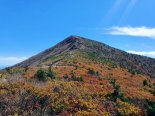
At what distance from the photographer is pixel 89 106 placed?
39.0m

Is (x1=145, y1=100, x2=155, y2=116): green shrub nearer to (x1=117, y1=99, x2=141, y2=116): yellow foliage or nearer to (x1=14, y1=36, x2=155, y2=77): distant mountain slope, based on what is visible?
(x1=117, y1=99, x2=141, y2=116): yellow foliage

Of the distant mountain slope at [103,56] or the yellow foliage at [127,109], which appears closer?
the yellow foliage at [127,109]

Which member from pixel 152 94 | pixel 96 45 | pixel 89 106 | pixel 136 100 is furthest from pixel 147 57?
pixel 89 106

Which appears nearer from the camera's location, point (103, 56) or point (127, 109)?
point (127, 109)

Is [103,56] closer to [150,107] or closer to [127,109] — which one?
[150,107]

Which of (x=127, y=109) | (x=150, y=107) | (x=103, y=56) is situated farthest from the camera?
(x=103, y=56)

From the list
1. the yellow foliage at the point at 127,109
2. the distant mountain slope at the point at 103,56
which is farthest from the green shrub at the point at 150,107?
the distant mountain slope at the point at 103,56

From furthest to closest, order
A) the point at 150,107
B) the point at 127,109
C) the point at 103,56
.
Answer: the point at 103,56 < the point at 150,107 < the point at 127,109

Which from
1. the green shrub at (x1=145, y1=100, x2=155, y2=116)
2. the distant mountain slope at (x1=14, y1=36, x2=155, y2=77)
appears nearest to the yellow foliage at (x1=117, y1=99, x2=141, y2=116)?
the green shrub at (x1=145, y1=100, x2=155, y2=116)

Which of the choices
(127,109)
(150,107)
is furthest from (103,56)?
(127,109)

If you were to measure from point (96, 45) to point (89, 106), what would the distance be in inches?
3462

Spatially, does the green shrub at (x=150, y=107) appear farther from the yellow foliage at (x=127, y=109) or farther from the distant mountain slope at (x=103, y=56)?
the distant mountain slope at (x=103, y=56)

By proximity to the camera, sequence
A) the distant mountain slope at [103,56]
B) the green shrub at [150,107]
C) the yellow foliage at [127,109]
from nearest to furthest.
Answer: the yellow foliage at [127,109], the green shrub at [150,107], the distant mountain slope at [103,56]

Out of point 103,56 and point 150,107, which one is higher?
point 103,56
